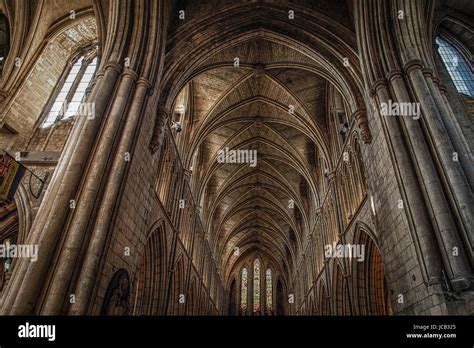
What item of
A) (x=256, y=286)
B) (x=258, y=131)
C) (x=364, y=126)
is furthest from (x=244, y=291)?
(x=364, y=126)

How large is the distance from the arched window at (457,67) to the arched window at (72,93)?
49.6 ft

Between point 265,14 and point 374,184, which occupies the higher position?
point 265,14

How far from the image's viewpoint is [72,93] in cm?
1413

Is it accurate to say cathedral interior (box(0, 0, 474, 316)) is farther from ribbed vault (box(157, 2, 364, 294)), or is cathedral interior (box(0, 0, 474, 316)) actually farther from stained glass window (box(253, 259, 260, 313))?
stained glass window (box(253, 259, 260, 313))

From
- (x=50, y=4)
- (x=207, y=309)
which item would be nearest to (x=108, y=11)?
(x=50, y=4)

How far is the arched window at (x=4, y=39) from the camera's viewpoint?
13.8 meters

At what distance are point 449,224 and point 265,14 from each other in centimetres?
1157

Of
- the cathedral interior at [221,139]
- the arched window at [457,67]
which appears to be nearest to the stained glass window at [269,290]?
the cathedral interior at [221,139]

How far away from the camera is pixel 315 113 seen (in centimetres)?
1806

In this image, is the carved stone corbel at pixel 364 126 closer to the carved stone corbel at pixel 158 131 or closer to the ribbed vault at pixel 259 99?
the ribbed vault at pixel 259 99

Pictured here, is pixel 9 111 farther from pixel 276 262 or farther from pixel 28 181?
pixel 276 262

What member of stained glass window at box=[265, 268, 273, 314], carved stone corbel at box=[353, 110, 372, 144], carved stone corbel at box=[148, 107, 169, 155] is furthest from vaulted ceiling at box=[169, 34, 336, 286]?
stained glass window at box=[265, 268, 273, 314]

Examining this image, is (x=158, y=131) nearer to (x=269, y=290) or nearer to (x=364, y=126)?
(x=364, y=126)

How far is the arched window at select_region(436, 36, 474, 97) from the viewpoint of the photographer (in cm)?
1145
